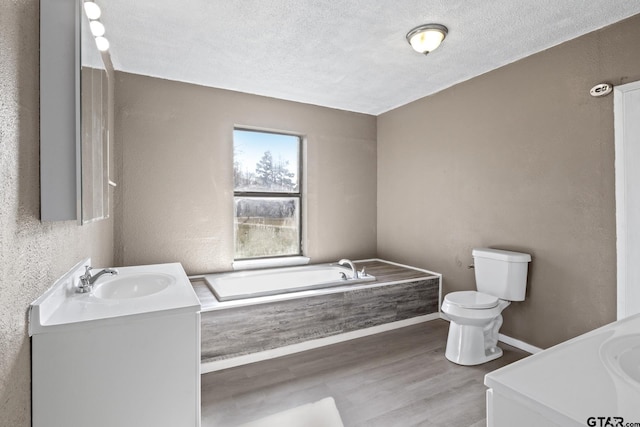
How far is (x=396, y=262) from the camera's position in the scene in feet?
Result: 13.5

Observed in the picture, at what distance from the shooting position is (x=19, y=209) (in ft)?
3.55

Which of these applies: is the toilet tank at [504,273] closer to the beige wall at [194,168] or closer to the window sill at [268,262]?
the beige wall at [194,168]

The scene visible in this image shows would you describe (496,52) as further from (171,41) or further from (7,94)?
(7,94)

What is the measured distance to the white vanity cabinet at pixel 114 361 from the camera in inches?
47.9

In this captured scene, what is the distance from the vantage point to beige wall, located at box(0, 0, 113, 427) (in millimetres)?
979

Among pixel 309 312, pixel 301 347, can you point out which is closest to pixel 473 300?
pixel 309 312

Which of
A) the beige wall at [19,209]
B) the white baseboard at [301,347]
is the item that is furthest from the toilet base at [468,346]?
the beige wall at [19,209]

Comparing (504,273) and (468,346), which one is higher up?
(504,273)

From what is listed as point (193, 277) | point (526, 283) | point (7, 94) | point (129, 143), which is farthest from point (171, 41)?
point (526, 283)

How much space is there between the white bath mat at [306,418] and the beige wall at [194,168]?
1801mm

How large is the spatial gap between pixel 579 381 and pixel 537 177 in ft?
7.85

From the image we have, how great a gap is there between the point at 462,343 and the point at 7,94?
2961 millimetres

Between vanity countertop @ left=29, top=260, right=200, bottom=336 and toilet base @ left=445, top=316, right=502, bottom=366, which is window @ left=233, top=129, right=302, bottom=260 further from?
toilet base @ left=445, top=316, right=502, bottom=366

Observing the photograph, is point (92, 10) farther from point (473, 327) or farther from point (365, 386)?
point (473, 327)
